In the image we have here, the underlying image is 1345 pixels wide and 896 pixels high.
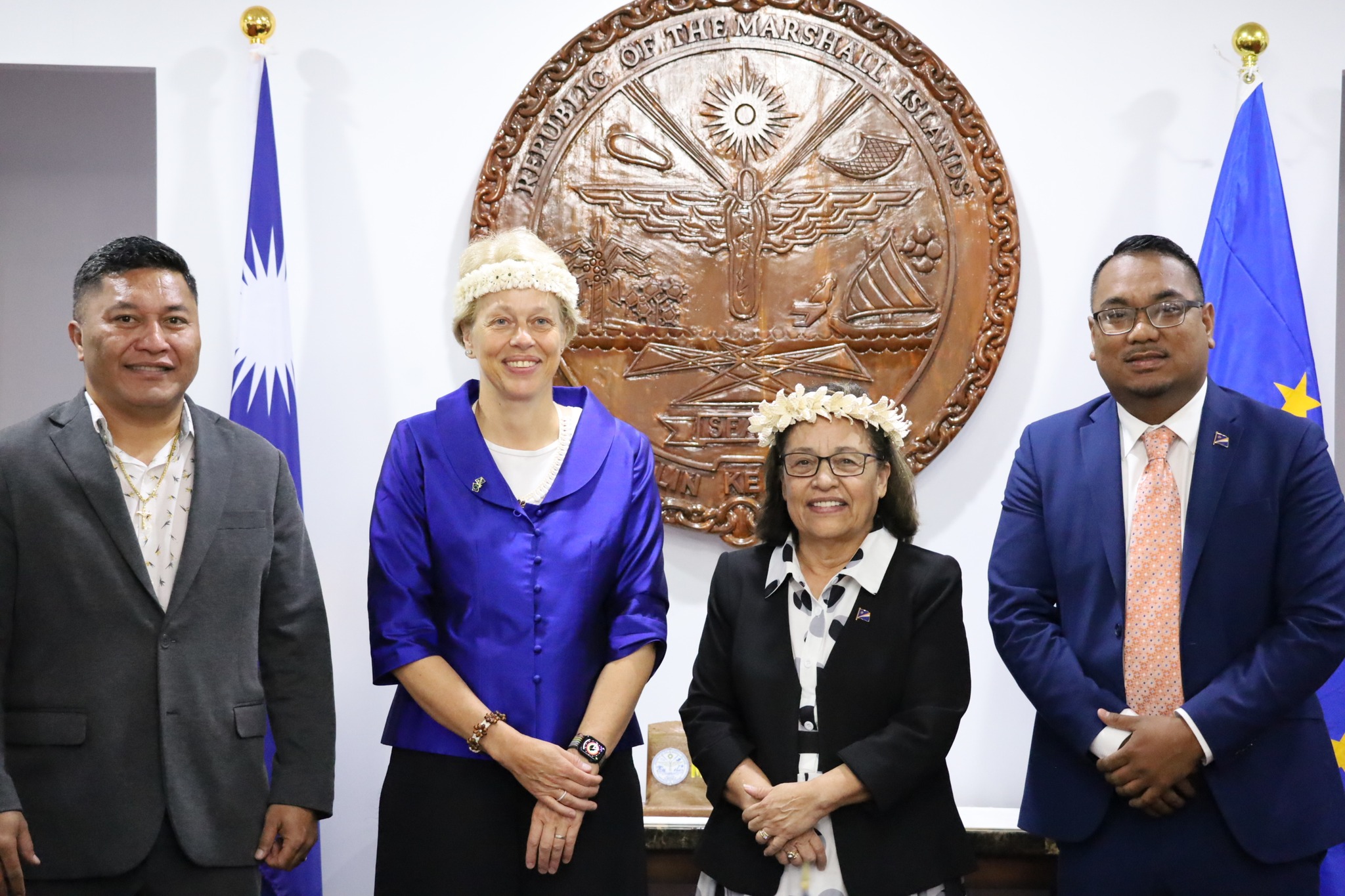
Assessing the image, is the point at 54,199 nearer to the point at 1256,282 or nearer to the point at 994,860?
the point at 994,860

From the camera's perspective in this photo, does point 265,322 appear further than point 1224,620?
Yes

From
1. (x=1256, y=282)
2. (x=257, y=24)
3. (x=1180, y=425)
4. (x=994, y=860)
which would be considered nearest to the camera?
(x=1180, y=425)

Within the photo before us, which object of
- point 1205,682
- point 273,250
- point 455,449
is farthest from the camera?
point 273,250

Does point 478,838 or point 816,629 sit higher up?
point 816,629

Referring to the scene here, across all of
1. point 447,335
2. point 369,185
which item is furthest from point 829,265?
point 369,185

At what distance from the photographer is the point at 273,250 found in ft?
10.9

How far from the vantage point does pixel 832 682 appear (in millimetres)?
2229

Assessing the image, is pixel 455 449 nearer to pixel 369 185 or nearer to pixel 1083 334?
pixel 369 185

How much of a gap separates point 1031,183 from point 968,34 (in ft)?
1.54

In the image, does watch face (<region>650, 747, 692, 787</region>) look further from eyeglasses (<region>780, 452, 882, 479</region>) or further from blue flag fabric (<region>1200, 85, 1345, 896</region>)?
blue flag fabric (<region>1200, 85, 1345, 896</region>)

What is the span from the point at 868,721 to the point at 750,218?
1664 mm

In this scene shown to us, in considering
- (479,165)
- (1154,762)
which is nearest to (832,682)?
(1154,762)

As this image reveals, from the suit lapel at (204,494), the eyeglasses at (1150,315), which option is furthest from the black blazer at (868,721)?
the suit lapel at (204,494)

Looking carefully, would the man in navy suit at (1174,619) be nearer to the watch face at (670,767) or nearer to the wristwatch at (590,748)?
the wristwatch at (590,748)
